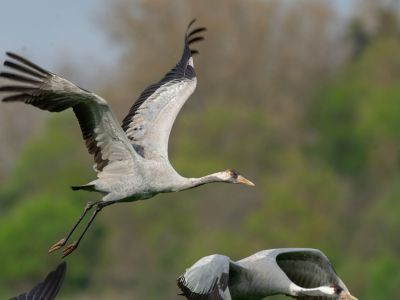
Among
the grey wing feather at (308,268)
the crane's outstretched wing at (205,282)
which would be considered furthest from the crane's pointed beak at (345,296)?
the crane's outstretched wing at (205,282)

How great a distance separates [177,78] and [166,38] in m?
50.5

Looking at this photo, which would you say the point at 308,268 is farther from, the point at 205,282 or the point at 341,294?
the point at 205,282

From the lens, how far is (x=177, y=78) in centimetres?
1916

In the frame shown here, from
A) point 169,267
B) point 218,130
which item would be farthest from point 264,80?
point 169,267

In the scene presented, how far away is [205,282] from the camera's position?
1556cm

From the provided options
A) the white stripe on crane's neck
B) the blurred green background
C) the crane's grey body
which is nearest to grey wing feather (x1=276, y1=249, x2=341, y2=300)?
the crane's grey body

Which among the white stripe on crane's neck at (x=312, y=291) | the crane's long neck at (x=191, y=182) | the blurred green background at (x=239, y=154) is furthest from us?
the blurred green background at (x=239, y=154)

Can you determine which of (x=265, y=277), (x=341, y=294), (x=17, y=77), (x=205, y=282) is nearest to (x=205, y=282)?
(x=205, y=282)

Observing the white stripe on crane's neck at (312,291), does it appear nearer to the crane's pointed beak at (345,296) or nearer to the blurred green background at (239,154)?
the crane's pointed beak at (345,296)

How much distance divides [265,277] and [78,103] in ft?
8.46

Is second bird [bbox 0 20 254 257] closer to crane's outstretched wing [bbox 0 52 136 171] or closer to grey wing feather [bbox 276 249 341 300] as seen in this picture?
crane's outstretched wing [bbox 0 52 136 171]

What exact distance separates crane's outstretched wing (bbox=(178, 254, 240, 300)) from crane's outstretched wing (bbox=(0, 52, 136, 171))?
1.98m

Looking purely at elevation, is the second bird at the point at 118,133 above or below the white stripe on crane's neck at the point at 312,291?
above

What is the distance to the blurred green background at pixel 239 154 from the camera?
54.8 m
